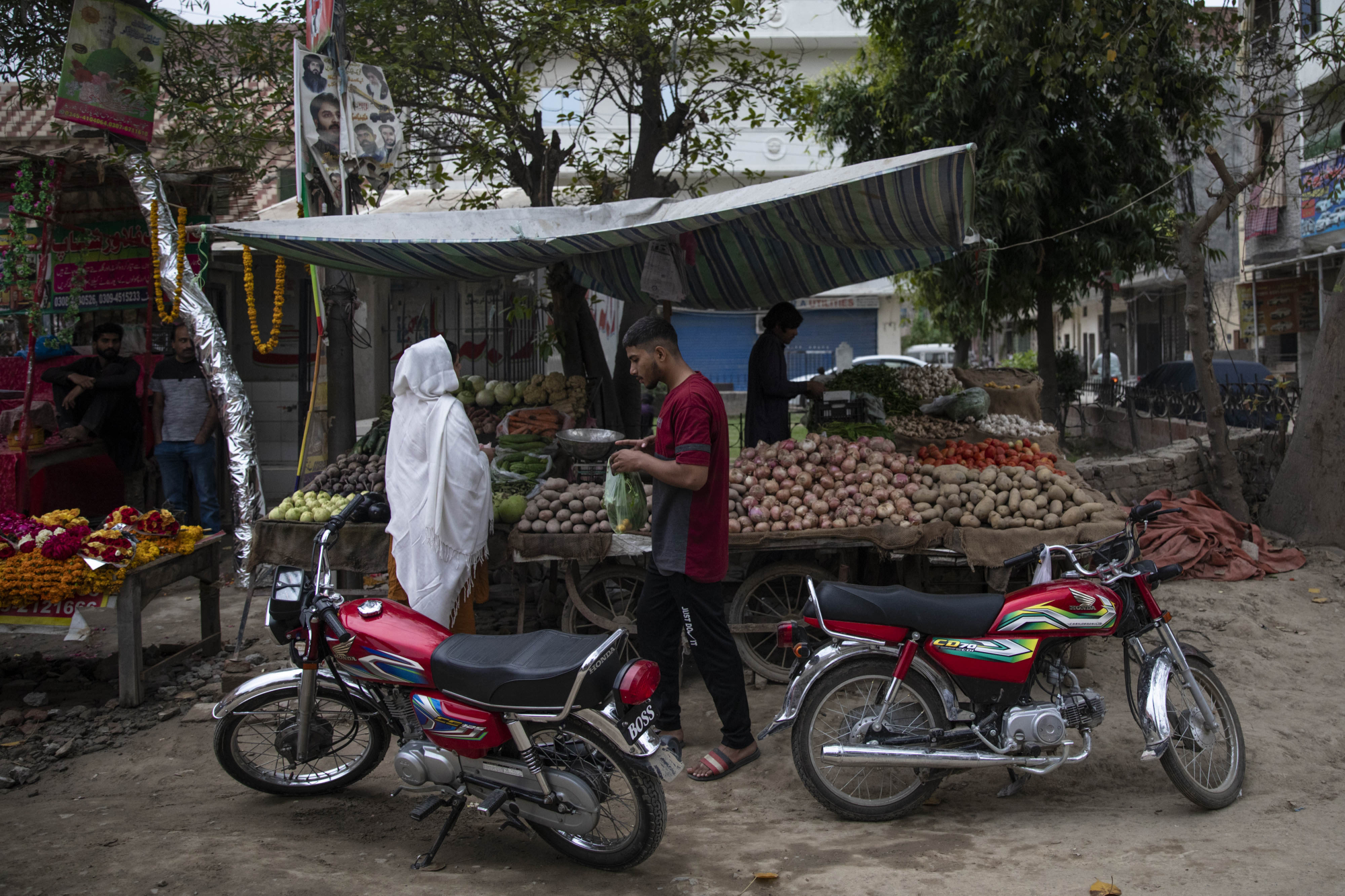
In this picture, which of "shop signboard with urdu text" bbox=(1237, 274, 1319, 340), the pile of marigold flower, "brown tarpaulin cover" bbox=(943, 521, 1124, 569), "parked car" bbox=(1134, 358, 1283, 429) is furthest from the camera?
"shop signboard with urdu text" bbox=(1237, 274, 1319, 340)

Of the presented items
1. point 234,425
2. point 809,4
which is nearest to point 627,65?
point 234,425

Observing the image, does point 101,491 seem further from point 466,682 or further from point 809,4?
point 809,4

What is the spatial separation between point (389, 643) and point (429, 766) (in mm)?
474

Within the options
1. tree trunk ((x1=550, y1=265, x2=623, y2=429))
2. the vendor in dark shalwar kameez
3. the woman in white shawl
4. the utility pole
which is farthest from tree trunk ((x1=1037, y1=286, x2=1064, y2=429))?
the woman in white shawl

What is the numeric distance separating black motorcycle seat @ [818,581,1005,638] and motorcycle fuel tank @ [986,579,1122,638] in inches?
2.4

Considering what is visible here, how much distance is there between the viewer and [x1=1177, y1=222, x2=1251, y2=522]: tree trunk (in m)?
8.33

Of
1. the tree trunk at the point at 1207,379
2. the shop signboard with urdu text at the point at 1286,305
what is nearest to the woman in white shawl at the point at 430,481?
the tree trunk at the point at 1207,379

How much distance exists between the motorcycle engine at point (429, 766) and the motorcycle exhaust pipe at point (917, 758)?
4.61ft

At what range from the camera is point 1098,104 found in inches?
471

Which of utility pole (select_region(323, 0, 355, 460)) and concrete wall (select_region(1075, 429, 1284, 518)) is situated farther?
concrete wall (select_region(1075, 429, 1284, 518))

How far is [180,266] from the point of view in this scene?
26.4 ft

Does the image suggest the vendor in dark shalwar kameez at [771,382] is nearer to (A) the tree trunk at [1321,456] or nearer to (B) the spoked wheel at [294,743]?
(B) the spoked wheel at [294,743]

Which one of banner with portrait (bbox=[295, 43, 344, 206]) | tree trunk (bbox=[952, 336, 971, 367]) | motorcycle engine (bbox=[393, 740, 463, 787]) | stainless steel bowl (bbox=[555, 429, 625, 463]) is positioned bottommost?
motorcycle engine (bbox=[393, 740, 463, 787])

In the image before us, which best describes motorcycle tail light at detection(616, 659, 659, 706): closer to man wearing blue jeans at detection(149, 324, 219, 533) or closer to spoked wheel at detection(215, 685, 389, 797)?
spoked wheel at detection(215, 685, 389, 797)
